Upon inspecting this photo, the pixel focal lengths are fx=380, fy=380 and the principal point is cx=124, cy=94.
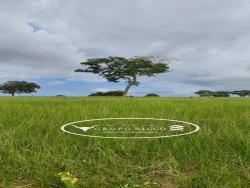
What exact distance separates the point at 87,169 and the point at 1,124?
2.53m

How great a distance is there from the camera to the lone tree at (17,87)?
182 feet

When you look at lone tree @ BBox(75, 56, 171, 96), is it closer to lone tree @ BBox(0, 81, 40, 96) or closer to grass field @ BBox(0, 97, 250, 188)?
lone tree @ BBox(0, 81, 40, 96)

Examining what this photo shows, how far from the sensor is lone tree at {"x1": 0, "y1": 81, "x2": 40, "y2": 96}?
55.5 meters

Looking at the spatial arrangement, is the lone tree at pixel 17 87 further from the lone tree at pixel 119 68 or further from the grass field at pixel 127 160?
the grass field at pixel 127 160

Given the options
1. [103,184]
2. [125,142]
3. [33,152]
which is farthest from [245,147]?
[33,152]

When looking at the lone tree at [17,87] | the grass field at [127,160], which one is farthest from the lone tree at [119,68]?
the grass field at [127,160]

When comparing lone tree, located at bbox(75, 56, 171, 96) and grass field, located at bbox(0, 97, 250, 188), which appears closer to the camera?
grass field, located at bbox(0, 97, 250, 188)

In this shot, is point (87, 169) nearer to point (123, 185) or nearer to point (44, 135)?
point (123, 185)

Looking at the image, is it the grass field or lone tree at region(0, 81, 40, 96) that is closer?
the grass field

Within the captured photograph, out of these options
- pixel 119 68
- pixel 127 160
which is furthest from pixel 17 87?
pixel 127 160

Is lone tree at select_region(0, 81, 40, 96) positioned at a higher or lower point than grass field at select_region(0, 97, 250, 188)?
higher

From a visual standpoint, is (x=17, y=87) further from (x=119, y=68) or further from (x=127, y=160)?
(x=127, y=160)

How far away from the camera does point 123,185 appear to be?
3.35 metres

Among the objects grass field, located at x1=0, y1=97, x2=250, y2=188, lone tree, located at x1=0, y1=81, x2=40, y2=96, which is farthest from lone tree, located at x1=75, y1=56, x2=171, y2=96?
grass field, located at x1=0, y1=97, x2=250, y2=188
